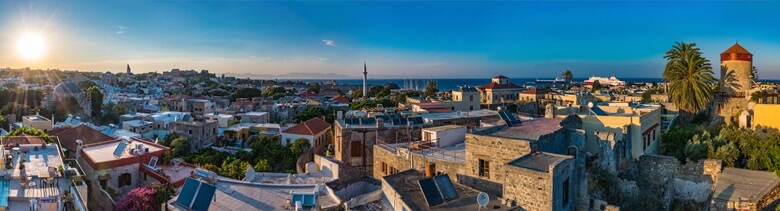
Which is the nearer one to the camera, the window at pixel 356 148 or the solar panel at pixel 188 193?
the solar panel at pixel 188 193

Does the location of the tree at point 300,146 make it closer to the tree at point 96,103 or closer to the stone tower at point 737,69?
the stone tower at point 737,69

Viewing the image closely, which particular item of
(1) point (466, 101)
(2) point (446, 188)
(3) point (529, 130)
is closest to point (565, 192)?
(2) point (446, 188)

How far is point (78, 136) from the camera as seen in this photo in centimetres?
2533

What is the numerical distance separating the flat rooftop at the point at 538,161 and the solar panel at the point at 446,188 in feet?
5.16

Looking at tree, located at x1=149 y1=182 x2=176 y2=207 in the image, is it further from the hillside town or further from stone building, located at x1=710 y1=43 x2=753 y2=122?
stone building, located at x1=710 y1=43 x2=753 y2=122

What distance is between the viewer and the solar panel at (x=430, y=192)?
38.9ft

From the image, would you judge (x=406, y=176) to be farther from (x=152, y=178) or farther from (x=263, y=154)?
(x=263, y=154)

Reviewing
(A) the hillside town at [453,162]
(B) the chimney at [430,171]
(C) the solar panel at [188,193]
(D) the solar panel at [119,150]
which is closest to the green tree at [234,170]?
(A) the hillside town at [453,162]

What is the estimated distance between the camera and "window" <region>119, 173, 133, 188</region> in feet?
64.1

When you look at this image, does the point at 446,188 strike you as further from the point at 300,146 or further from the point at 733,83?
the point at 733,83

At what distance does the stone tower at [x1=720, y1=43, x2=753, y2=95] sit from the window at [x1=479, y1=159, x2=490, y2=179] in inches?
1038

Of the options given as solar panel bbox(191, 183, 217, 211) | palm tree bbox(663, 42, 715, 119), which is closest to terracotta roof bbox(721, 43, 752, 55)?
palm tree bbox(663, 42, 715, 119)

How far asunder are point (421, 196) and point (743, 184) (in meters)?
16.1

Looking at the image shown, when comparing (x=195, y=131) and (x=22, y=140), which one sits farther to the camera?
(x=195, y=131)
